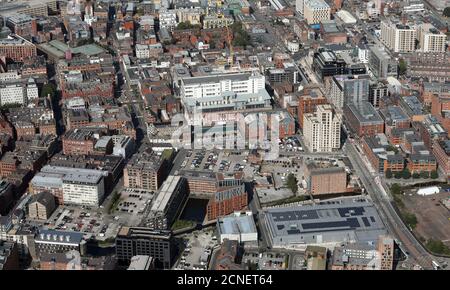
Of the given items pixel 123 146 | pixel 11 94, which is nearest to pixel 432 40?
pixel 123 146

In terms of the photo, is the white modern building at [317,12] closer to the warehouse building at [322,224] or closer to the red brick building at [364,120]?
the red brick building at [364,120]

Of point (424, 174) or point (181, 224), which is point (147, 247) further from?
point (424, 174)

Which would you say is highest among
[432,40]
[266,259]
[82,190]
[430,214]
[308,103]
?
[432,40]

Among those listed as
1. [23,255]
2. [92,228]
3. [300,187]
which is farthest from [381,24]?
[23,255]

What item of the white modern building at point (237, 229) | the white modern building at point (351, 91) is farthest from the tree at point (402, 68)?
the white modern building at point (237, 229)
